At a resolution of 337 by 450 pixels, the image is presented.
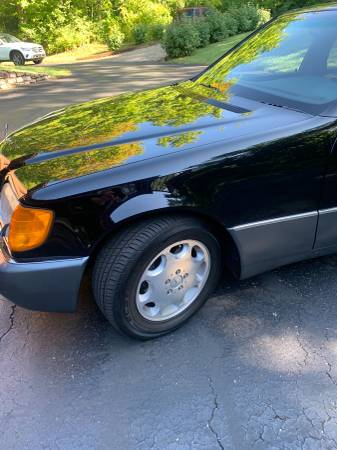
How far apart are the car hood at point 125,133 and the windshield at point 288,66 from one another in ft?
0.58

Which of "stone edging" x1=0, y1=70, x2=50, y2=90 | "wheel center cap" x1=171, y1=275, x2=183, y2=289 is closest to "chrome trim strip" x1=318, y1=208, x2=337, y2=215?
"wheel center cap" x1=171, y1=275, x2=183, y2=289

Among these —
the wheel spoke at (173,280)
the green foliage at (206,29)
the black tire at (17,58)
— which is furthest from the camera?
the black tire at (17,58)

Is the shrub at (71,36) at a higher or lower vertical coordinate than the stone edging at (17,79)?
higher

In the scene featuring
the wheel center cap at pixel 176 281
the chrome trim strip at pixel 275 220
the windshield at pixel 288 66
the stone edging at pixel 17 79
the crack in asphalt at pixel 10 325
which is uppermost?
the windshield at pixel 288 66

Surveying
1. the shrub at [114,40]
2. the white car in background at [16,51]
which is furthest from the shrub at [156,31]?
the white car in background at [16,51]

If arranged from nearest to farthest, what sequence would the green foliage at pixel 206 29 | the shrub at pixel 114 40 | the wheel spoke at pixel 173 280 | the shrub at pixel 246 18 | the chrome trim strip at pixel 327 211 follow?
the wheel spoke at pixel 173 280 → the chrome trim strip at pixel 327 211 → the green foliage at pixel 206 29 → the shrub at pixel 246 18 → the shrub at pixel 114 40

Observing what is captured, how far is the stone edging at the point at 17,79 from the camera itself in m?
11.2

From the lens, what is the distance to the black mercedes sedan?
203cm

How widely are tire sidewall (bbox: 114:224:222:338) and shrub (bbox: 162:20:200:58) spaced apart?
1827cm

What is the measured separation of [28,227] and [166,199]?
2.17 feet

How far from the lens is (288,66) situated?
304 cm

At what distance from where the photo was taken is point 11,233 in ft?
6.77

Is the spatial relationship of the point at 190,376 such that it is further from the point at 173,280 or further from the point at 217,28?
the point at 217,28

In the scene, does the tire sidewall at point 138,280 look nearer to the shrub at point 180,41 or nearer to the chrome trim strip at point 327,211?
the chrome trim strip at point 327,211
